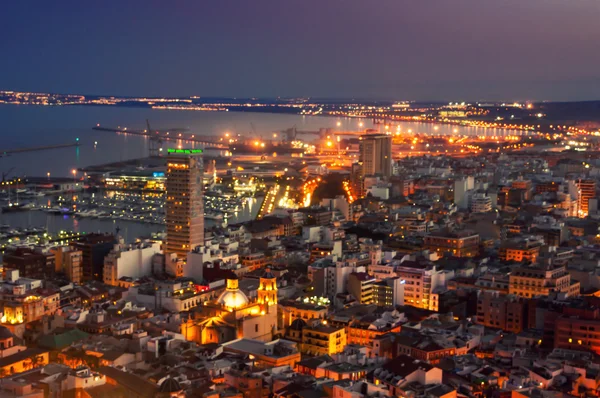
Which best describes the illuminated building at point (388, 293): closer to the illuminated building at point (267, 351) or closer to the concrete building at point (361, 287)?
the concrete building at point (361, 287)

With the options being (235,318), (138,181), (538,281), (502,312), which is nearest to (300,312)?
(235,318)

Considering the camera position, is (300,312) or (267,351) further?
(300,312)

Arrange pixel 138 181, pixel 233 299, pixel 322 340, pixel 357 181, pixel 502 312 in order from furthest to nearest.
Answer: pixel 138 181 < pixel 357 181 < pixel 502 312 < pixel 233 299 < pixel 322 340

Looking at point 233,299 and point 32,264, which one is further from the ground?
point 233,299

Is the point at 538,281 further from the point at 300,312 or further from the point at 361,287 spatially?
the point at 300,312

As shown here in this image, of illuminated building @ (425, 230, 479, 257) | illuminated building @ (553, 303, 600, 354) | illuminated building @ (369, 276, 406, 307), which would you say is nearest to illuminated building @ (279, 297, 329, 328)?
illuminated building @ (369, 276, 406, 307)

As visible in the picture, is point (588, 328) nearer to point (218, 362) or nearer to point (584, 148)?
point (218, 362)

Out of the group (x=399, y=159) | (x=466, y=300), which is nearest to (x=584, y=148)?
(x=399, y=159)

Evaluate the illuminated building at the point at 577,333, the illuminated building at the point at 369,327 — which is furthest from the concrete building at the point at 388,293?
the illuminated building at the point at 577,333
